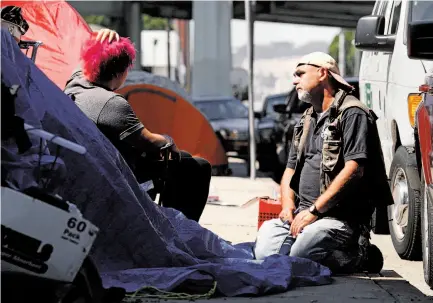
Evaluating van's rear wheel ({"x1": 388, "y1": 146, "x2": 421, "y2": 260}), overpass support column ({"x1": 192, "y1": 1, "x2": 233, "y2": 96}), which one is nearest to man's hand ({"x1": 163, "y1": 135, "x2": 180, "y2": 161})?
van's rear wheel ({"x1": 388, "y1": 146, "x2": 421, "y2": 260})

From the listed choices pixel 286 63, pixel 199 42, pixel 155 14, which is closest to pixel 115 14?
pixel 155 14

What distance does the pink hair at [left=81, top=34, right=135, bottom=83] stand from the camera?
650 centimetres

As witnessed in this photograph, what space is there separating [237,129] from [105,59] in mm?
13418

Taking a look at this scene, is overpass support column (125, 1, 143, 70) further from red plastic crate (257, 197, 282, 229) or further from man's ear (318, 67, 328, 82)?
man's ear (318, 67, 328, 82)

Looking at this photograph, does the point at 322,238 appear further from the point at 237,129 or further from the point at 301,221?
the point at 237,129

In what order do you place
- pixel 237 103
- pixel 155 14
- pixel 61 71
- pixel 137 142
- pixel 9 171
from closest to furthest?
1. pixel 9 171
2. pixel 137 142
3. pixel 61 71
4. pixel 237 103
5. pixel 155 14

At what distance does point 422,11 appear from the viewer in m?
8.06

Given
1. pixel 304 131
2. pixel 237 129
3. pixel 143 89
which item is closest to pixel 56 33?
pixel 143 89

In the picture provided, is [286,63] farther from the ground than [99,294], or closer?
closer

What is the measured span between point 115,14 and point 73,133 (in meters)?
33.7

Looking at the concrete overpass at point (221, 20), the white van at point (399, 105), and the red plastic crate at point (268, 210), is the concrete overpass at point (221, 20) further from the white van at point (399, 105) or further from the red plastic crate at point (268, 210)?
the red plastic crate at point (268, 210)

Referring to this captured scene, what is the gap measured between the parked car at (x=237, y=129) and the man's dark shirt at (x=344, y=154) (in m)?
12.1

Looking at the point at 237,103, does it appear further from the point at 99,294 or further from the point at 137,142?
the point at 99,294

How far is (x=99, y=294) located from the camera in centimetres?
446
